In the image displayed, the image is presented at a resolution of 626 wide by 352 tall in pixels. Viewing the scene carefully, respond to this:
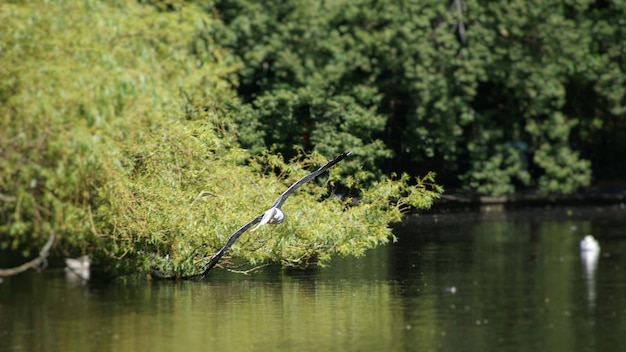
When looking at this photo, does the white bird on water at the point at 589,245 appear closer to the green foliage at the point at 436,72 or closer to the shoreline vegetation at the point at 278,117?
the shoreline vegetation at the point at 278,117

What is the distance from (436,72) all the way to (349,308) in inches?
918

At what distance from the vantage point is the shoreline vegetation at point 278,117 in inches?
843

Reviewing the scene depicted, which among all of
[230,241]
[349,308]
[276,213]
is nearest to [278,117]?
[349,308]

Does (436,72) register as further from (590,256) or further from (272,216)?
(272,216)

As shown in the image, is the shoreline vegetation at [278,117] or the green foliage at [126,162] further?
the shoreline vegetation at [278,117]

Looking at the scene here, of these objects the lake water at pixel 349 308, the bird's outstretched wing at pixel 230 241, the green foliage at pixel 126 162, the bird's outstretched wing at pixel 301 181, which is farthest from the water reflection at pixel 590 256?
the bird's outstretched wing at pixel 230 241

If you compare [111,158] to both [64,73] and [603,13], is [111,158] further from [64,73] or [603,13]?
[603,13]

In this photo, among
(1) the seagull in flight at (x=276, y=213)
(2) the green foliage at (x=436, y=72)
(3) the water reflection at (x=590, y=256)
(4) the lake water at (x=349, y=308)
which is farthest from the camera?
(2) the green foliage at (x=436, y=72)

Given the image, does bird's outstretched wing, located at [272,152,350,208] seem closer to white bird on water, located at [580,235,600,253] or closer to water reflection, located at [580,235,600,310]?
water reflection, located at [580,235,600,310]

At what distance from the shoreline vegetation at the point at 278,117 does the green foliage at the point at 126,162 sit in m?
0.04

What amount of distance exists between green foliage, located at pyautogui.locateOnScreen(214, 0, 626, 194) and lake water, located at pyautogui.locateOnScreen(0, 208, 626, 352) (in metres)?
10.0

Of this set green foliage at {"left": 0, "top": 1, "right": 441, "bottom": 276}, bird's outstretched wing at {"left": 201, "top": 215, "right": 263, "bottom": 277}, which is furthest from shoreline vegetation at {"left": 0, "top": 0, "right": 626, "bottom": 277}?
bird's outstretched wing at {"left": 201, "top": 215, "right": 263, "bottom": 277}

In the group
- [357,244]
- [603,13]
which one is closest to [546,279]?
[357,244]

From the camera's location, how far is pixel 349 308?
28.9 m
